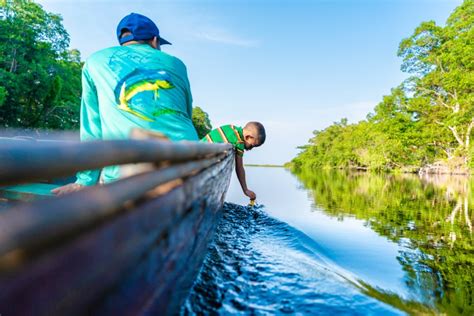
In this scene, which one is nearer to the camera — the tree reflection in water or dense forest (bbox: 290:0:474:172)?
the tree reflection in water

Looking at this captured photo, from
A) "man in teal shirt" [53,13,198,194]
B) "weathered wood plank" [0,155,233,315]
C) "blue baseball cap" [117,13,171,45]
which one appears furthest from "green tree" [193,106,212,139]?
"weathered wood plank" [0,155,233,315]

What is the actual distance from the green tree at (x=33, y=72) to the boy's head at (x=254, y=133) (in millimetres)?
16773

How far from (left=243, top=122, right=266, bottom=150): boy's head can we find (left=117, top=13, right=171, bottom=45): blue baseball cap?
1.97 m

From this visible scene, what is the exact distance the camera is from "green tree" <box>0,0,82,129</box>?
17.7m

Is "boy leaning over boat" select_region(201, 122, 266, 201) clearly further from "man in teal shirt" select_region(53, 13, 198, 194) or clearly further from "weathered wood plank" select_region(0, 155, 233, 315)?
"weathered wood plank" select_region(0, 155, 233, 315)

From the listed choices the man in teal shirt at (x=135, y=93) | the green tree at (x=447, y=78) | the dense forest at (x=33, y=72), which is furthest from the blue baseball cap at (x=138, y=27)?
the green tree at (x=447, y=78)

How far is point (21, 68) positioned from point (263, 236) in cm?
2154

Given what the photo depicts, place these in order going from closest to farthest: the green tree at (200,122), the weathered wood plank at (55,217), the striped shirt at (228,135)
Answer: the weathered wood plank at (55,217)
the striped shirt at (228,135)
the green tree at (200,122)

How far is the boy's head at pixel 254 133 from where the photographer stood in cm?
369

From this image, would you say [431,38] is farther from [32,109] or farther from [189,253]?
[32,109]

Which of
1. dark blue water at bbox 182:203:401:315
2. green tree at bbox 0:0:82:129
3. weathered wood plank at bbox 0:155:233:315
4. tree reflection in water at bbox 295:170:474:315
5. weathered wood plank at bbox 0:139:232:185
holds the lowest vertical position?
tree reflection in water at bbox 295:170:474:315

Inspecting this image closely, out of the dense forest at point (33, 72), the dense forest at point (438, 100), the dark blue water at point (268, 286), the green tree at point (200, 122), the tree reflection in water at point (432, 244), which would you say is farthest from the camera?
the green tree at point (200, 122)

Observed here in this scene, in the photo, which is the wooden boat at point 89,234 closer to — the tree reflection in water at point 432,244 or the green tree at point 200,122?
the tree reflection in water at point 432,244

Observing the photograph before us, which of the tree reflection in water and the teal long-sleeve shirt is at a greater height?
the teal long-sleeve shirt
